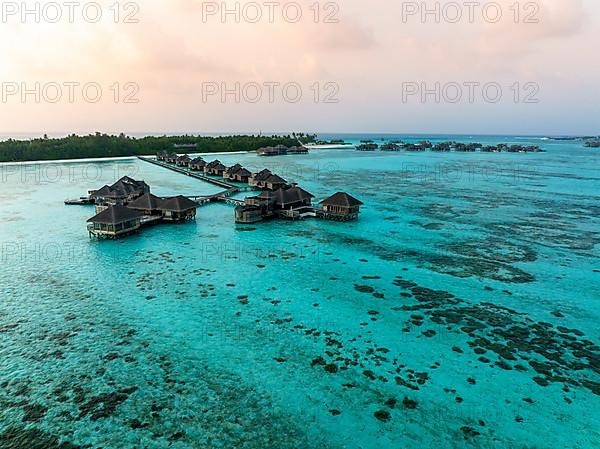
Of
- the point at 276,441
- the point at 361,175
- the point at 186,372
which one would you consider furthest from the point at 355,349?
the point at 361,175

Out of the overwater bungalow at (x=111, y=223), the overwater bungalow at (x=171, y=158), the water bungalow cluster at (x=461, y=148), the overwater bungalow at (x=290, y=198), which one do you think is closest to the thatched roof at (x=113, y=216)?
the overwater bungalow at (x=111, y=223)

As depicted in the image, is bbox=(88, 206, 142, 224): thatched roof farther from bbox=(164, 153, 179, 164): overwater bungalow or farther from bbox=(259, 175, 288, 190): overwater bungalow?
bbox=(164, 153, 179, 164): overwater bungalow

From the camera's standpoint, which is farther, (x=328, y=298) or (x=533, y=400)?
(x=328, y=298)

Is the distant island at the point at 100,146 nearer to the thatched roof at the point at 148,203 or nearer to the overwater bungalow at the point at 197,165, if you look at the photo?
the overwater bungalow at the point at 197,165

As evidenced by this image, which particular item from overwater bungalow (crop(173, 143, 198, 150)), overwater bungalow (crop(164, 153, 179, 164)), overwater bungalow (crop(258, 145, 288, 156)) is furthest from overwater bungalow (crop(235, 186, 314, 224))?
overwater bungalow (crop(258, 145, 288, 156))

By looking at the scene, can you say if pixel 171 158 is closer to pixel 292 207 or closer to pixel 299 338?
pixel 292 207

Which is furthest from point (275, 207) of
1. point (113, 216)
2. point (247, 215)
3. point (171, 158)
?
point (171, 158)

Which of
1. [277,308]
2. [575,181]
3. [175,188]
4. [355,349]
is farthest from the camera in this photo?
[575,181]

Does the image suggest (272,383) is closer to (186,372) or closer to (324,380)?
(324,380)
